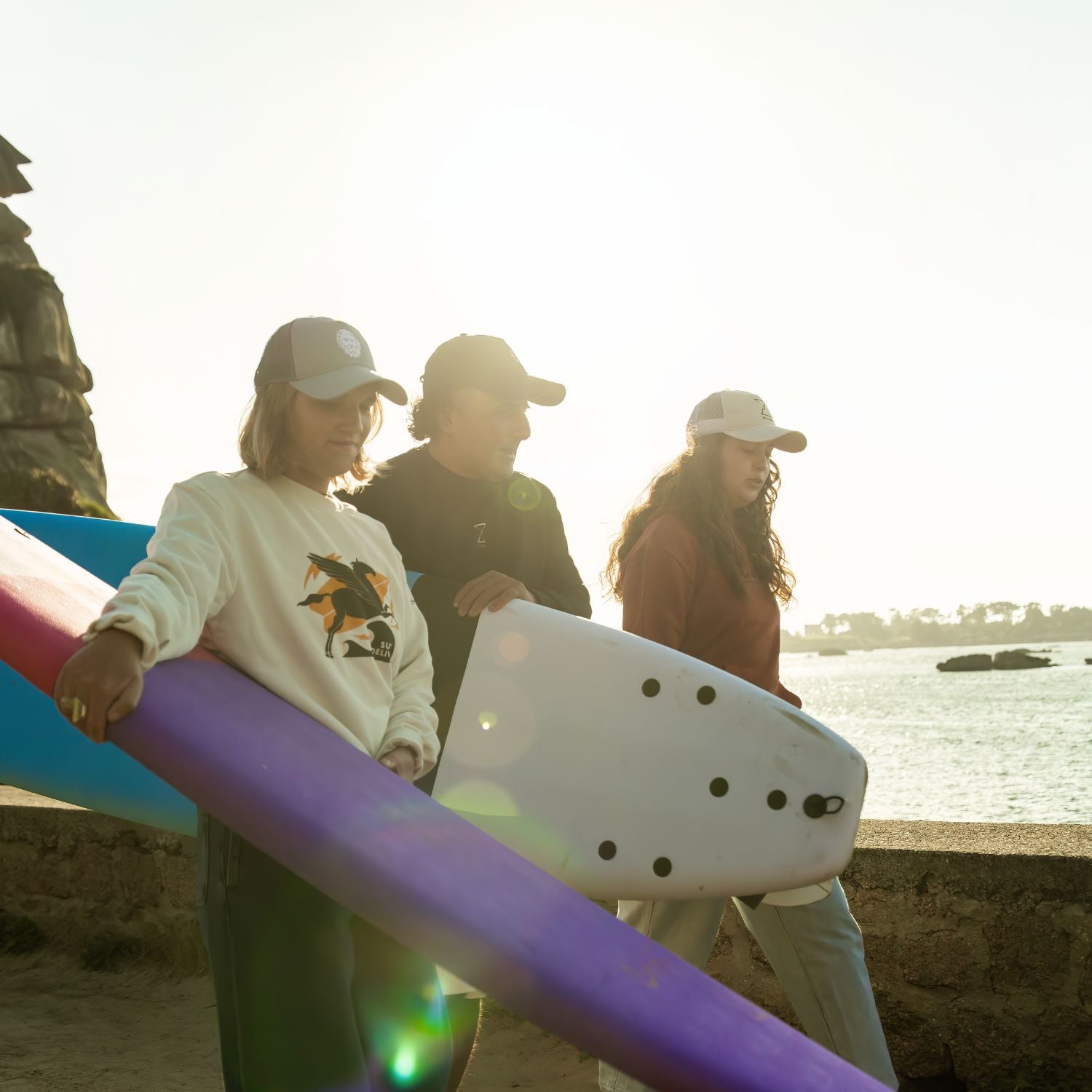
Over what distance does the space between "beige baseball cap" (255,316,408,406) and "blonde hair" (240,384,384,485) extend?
0.06 ft

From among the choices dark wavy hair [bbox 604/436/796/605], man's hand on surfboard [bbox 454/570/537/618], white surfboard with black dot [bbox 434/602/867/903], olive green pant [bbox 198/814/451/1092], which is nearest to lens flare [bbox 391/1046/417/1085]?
olive green pant [bbox 198/814/451/1092]

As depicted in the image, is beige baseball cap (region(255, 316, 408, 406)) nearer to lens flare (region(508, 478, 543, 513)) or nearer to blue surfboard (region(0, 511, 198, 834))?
lens flare (region(508, 478, 543, 513))

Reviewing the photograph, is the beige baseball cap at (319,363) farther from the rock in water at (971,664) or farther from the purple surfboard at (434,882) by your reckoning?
the rock in water at (971,664)

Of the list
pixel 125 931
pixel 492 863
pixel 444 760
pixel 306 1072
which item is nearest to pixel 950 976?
pixel 444 760

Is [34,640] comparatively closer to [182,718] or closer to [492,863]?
[182,718]

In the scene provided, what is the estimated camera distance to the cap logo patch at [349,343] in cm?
145

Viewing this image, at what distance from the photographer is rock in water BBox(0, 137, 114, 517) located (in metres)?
17.4

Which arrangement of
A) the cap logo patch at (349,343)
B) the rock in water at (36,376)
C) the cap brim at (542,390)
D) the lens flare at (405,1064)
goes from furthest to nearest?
the rock in water at (36,376)
the cap brim at (542,390)
the cap logo patch at (349,343)
the lens flare at (405,1064)

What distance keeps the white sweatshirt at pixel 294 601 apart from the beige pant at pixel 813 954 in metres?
0.66

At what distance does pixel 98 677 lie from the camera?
3.51 ft

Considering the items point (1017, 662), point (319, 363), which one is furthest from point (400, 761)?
point (1017, 662)

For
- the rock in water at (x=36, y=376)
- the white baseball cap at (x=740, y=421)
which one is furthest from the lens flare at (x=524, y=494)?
the rock in water at (x=36, y=376)

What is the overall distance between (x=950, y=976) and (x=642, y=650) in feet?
3.10

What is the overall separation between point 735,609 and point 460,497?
2.08 ft
